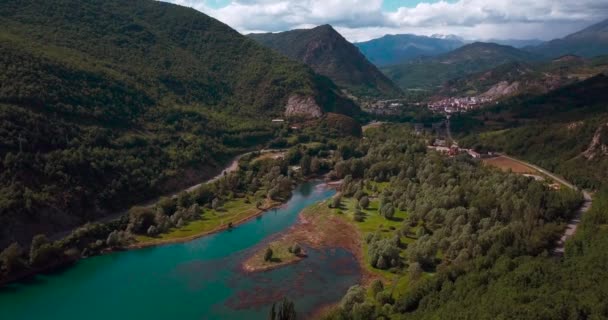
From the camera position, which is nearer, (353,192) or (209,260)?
(209,260)

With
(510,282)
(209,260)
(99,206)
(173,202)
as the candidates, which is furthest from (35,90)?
(510,282)

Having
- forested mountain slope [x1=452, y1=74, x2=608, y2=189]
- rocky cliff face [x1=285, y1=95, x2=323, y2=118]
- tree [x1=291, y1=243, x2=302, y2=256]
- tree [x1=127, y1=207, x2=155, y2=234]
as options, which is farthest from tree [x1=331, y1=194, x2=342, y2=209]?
rocky cliff face [x1=285, y1=95, x2=323, y2=118]

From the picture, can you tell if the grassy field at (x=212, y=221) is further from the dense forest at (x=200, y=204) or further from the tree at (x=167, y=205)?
the tree at (x=167, y=205)

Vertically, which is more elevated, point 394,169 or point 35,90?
point 35,90

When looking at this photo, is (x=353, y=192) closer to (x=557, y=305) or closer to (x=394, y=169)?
(x=394, y=169)

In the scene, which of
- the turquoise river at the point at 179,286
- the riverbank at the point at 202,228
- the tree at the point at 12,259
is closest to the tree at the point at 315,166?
the riverbank at the point at 202,228
